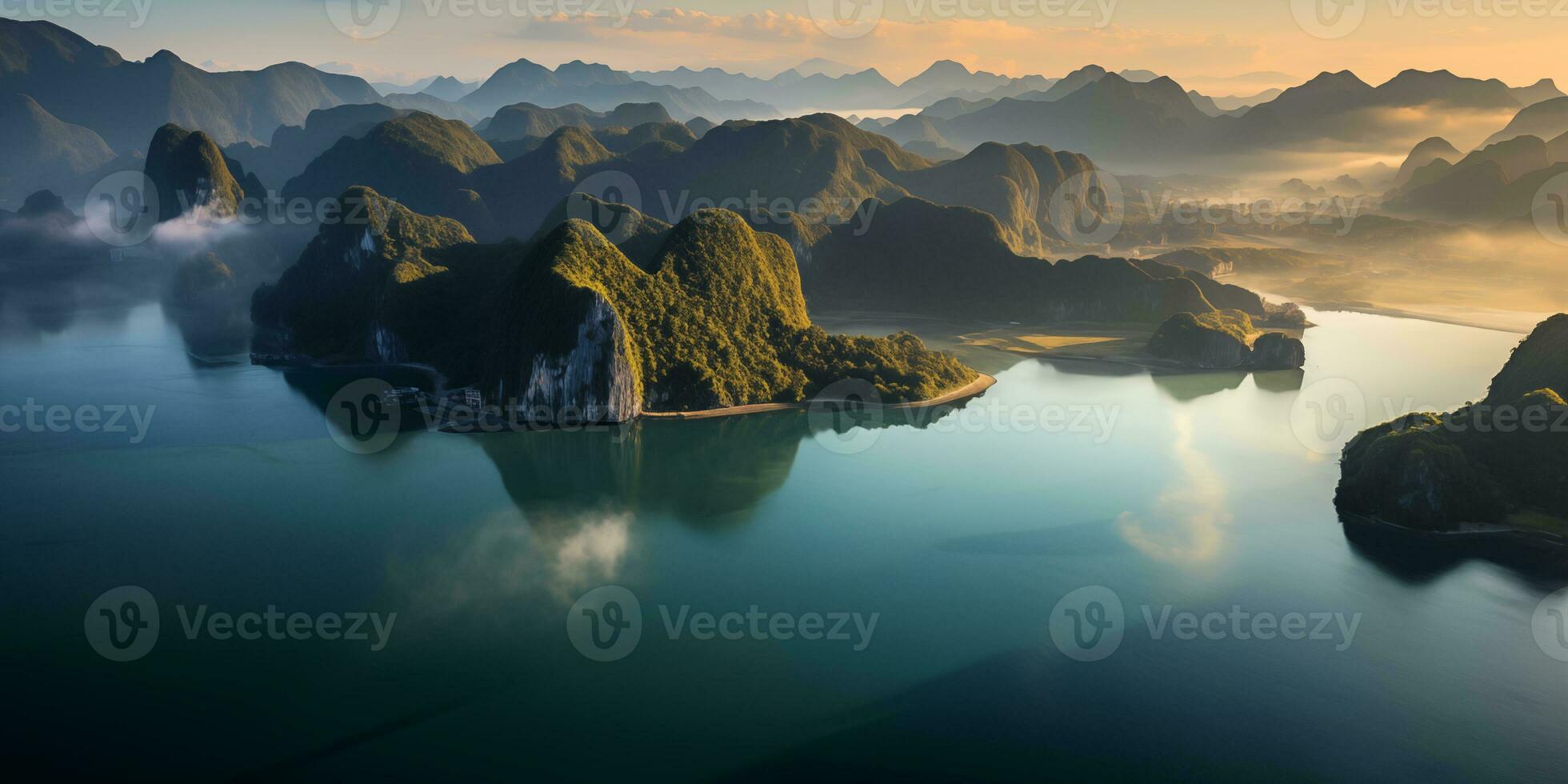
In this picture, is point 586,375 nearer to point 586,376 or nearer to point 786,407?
point 586,376

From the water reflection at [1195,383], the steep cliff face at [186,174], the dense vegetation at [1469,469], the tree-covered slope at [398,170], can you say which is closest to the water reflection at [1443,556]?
the dense vegetation at [1469,469]

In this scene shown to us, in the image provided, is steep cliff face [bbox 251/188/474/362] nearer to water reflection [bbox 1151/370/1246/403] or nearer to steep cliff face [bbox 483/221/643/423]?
steep cliff face [bbox 483/221/643/423]

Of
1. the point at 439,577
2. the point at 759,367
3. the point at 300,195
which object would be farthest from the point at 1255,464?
the point at 300,195

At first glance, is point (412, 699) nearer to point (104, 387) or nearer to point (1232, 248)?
point (104, 387)

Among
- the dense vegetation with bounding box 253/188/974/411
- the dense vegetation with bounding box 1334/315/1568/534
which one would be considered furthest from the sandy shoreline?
the dense vegetation with bounding box 1334/315/1568/534

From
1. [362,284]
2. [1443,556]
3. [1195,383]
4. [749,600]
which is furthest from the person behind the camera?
[362,284]

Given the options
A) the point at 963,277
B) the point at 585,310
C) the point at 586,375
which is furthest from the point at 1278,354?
the point at 585,310
